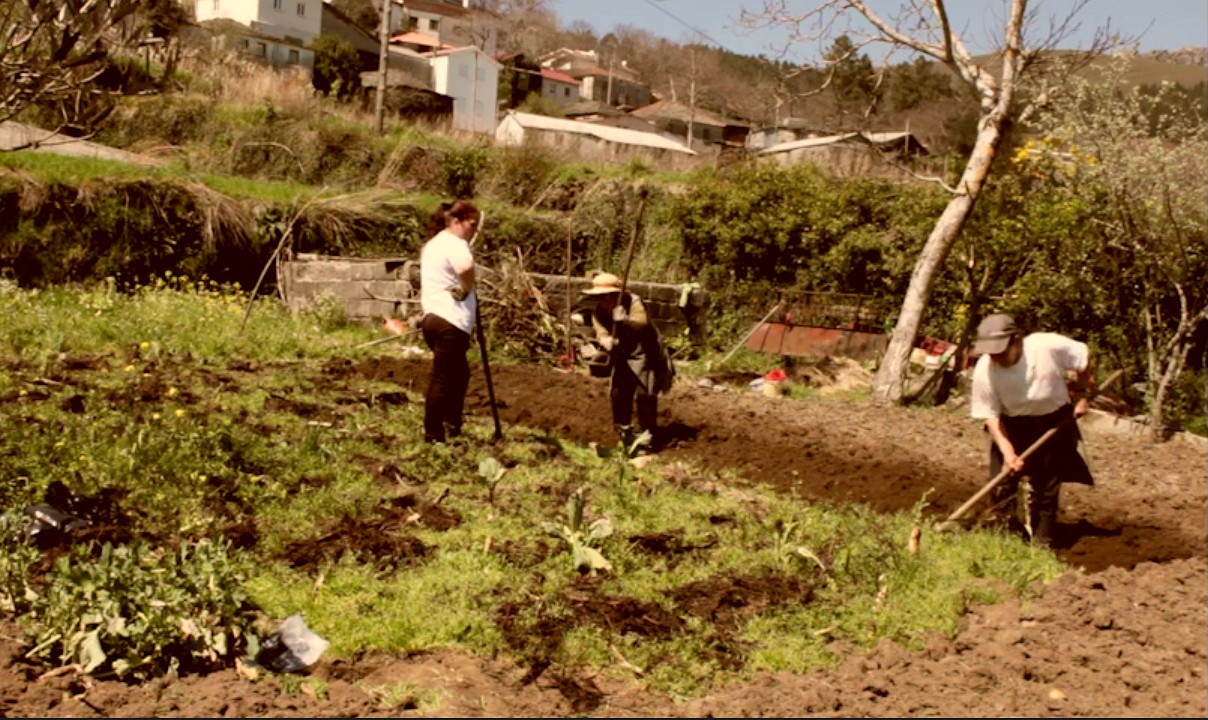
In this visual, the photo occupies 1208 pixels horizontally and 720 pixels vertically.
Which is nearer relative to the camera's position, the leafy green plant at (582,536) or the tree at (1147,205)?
→ the leafy green plant at (582,536)

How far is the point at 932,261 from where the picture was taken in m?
12.6

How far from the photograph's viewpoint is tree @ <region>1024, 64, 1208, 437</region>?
12211 millimetres

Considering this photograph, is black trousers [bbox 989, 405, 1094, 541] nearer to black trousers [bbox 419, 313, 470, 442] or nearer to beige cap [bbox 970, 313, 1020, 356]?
beige cap [bbox 970, 313, 1020, 356]

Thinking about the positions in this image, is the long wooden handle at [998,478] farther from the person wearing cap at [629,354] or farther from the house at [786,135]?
the house at [786,135]

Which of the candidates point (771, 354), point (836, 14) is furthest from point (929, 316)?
point (836, 14)

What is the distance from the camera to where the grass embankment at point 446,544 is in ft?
16.1

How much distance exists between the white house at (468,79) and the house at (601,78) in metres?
17.0

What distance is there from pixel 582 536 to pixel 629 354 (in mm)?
3056

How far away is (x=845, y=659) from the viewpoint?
5035mm

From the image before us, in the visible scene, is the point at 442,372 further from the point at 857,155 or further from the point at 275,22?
the point at 275,22

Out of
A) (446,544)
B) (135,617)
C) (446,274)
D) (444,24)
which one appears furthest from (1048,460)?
(444,24)

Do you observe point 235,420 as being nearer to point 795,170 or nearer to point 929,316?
point 929,316

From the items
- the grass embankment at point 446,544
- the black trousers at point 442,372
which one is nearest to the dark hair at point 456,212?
the black trousers at point 442,372

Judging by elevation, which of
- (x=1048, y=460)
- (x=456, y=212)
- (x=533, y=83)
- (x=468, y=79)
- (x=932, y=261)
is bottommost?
(x=1048, y=460)
